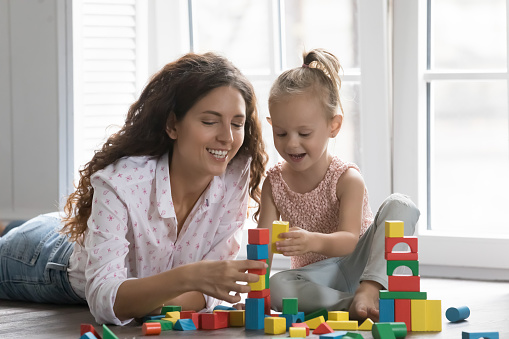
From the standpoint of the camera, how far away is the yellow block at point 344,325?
183 cm

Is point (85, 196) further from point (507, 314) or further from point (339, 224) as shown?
point (507, 314)

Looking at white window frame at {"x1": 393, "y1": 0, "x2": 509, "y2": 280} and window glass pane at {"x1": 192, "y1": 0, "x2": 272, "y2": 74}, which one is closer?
white window frame at {"x1": 393, "y1": 0, "x2": 509, "y2": 280}

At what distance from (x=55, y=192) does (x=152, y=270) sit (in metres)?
1.34

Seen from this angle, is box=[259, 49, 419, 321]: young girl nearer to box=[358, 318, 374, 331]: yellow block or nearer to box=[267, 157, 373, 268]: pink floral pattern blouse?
box=[267, 157, 373, 268]: pink floral pattern blouse

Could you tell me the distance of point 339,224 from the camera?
2158 mm

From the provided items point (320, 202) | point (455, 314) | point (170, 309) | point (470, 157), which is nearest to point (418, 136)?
point (470, 157)

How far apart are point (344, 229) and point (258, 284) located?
0.40 m

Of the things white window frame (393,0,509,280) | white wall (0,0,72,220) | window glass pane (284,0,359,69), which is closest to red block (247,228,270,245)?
white window frame (393,0,509,280)

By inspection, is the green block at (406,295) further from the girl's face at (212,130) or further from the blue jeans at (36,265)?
the blue jeans at (36,265)

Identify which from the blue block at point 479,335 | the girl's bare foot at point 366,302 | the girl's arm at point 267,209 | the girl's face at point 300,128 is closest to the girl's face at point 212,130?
the girl's face at point 300,128

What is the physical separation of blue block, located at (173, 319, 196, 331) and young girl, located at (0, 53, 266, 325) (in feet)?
0.22

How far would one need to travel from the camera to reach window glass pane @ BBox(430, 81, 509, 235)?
2.90m

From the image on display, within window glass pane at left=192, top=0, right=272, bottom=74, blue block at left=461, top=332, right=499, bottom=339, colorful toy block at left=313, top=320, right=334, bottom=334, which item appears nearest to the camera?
blue block at left=461, top=332, right=499, bottom=339

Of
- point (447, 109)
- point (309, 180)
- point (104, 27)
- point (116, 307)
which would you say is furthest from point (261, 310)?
point (104, 27)
